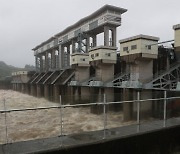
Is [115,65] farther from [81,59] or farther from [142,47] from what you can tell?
[142,47]

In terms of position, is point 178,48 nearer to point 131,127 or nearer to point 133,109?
point 133,109

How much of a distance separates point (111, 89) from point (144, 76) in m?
6.41

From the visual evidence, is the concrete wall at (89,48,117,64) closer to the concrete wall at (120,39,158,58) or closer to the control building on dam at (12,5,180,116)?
the control building on dam at (12,5,180,116)

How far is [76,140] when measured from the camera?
6.66 metres

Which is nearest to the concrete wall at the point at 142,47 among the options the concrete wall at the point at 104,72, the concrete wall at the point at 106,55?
the concrete wall at the point at 106,55

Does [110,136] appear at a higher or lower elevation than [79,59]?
lower

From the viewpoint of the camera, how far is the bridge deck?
595cm

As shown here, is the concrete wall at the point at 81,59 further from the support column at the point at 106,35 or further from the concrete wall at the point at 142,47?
the concrete wall at the point at 142,47

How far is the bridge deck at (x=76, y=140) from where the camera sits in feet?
19.5

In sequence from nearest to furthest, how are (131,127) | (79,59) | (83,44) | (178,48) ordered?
(131,127)
(178,48)
(79,59)
(83,44)

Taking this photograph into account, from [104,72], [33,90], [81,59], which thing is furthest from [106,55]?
[33,90]

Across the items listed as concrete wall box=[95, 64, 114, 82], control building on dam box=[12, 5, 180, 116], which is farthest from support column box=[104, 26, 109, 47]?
concrete wall box=[95, 64, 114, 82]

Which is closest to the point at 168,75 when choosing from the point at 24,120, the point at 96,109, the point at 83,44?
the point at 96,109

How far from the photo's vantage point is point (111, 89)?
88.2 feet
